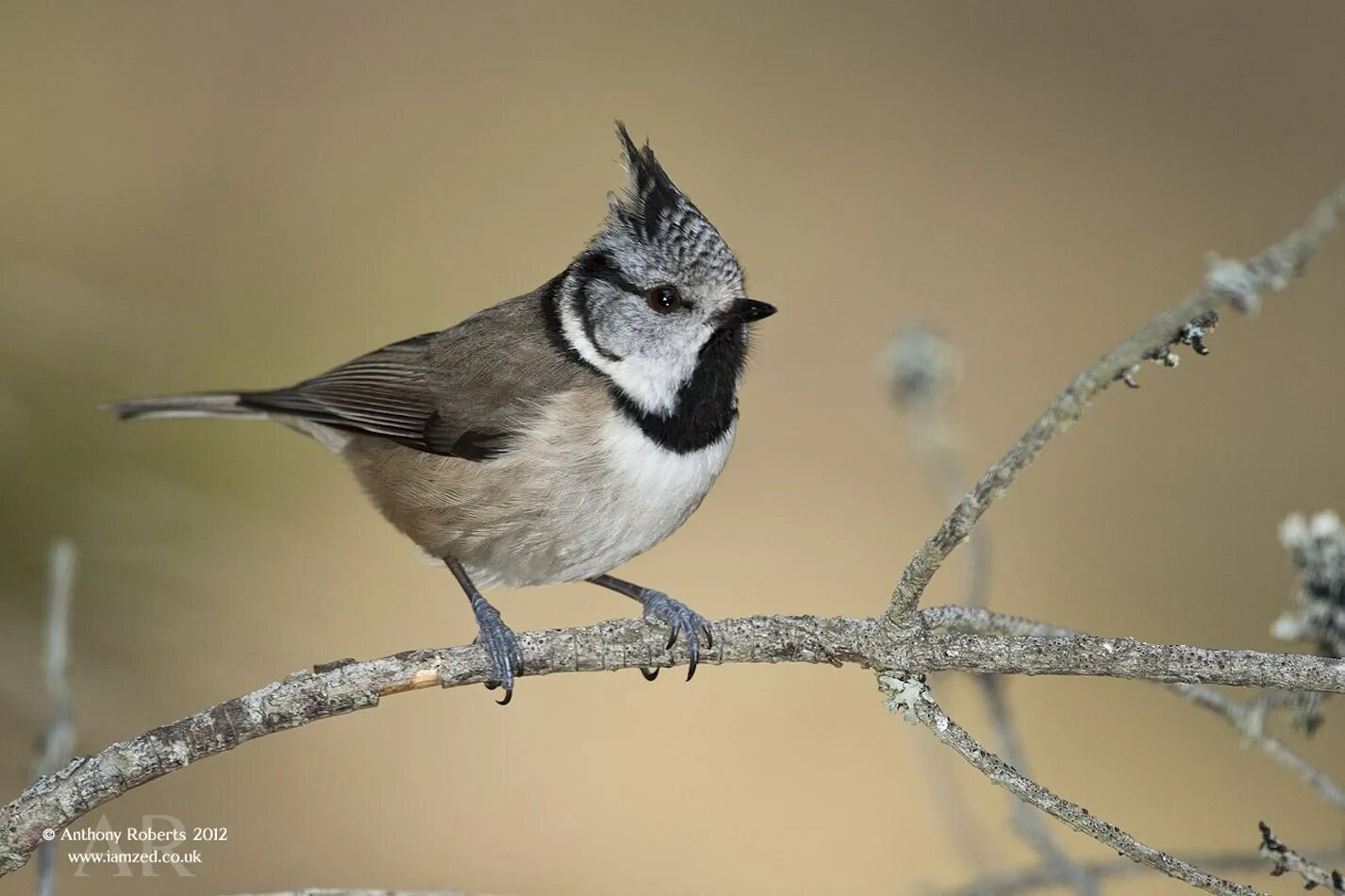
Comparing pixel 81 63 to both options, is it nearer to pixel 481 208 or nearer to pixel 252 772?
pixel 481 208

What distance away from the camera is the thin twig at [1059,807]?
3.93 ft

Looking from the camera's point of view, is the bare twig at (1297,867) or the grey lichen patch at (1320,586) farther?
the grey lichen patch at (1320,586)

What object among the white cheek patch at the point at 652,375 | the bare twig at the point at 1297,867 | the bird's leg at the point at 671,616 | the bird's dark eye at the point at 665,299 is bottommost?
the bare twig at the point at 1297,867

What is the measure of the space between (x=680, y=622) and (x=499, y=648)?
292mm

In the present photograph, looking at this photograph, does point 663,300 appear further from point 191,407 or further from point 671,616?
point 191,407

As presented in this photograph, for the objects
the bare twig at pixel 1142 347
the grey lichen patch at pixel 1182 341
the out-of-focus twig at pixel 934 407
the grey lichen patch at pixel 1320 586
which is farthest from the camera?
the out-of-focus twig at pixel 934 407

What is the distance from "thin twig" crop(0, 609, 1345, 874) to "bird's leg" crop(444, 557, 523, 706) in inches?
6.5

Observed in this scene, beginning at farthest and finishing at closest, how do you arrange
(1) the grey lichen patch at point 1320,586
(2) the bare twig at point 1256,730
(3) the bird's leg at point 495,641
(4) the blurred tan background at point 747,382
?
(4) the blurred tan background at point 747,382 → (3) the bird's leg at point 495,641 → (1) the grey lichen patch at point 1320,586 → (2) the bare twig at point 1256,730

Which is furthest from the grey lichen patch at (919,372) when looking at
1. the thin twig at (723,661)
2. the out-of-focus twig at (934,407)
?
the thin twig at (723,661)

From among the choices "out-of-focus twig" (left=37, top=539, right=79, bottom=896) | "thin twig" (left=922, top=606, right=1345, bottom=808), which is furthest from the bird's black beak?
"out-of-focus twig" (left=37, top=539, right=79, bottom=896)

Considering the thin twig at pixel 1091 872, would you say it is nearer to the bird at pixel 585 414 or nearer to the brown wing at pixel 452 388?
the bird at pixel 585 414

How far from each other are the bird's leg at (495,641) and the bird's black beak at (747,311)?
0.70 meters

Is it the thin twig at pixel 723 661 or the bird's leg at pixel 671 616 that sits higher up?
the bird's leg at pixel 671 616

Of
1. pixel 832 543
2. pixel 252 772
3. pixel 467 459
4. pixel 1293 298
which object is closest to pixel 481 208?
pixel 832 543
